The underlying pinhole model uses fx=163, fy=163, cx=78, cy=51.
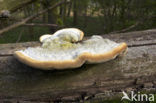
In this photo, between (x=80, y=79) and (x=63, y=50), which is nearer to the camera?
(x=63, y=50)

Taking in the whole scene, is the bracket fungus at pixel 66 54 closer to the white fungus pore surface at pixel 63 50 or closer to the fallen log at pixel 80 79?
the white fungus pore surface at pixel 63 50

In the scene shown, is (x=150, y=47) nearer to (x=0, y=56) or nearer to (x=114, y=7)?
(x=0, y=56)

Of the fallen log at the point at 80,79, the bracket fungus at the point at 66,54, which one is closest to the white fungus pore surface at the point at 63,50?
the bracket fungus at the point at 66,54

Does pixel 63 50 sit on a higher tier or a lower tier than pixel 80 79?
higher

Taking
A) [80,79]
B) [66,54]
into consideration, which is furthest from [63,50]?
[80,79]

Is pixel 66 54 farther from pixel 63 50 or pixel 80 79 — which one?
pixel 80 79

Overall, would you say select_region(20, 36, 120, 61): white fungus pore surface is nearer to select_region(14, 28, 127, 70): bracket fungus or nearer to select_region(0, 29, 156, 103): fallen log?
select_region(14, 28, 127, 70): bracket fungus

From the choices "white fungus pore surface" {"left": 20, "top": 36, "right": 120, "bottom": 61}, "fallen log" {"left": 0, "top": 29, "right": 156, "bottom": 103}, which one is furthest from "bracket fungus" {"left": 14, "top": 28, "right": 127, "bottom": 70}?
"fallen log" {"left": 0, "top": 29, "right": 156, "bottom": 103}

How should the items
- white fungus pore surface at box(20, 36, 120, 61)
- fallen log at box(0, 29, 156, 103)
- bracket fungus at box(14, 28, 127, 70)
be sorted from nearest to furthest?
1. bracket fungus at box(14, 28, 127, 70)
2. white fungus pore surface at box(20, 36, 120, 61)
3. fallen log at box(0, 29, 156, 103)
